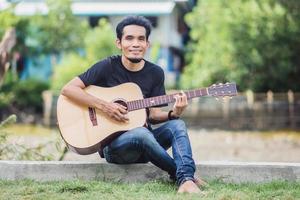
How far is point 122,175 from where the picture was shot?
4586mm

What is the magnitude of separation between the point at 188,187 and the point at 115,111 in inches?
30.8

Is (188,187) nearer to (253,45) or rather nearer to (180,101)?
(180,101)

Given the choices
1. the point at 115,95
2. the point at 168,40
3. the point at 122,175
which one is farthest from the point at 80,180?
the point at 168,40

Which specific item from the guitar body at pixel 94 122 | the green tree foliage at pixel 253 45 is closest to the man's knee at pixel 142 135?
the guitar body at pixel 94 122

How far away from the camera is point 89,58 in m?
18.7

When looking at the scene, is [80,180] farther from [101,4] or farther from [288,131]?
[101,4]

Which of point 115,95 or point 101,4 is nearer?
point 115,95

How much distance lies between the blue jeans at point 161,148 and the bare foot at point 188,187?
0.05 meters

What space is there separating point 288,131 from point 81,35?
28.4ft

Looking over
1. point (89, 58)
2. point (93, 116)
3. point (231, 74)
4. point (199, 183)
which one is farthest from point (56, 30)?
point (199, 183)

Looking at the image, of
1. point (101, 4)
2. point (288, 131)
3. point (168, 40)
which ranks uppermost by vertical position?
point (101, 4)

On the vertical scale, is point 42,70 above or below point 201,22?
below

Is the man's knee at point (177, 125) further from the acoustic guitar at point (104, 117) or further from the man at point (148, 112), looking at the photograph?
the acoustic guitar at point (104, 117)

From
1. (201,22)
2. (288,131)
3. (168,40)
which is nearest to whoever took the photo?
(288,131)
